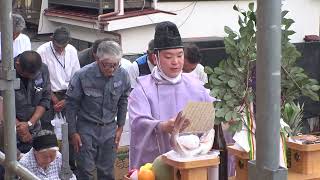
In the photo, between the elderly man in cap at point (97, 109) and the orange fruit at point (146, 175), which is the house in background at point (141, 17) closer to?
the elderly man in cap at point (97, 109)

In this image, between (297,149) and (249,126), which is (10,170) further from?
(297,149)

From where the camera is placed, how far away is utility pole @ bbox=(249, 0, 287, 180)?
151 centimetres

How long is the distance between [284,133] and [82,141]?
2930 millimetres

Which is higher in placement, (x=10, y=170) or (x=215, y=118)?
(x=215, y=118)

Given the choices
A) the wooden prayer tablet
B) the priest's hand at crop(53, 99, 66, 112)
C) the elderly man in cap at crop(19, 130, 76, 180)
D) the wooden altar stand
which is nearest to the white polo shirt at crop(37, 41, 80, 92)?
the priest's hand at crop(53, 99, 66, 112)

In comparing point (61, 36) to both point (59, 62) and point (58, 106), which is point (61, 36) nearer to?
point (59, 62)

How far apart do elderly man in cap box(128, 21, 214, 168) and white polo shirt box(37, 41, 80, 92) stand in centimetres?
325

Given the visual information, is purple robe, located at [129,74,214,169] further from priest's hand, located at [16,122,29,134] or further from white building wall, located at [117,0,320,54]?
white building wall, located at [117,0,320,54]

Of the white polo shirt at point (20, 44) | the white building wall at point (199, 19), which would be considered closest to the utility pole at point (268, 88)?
the white polo shirt at point (20, 44)

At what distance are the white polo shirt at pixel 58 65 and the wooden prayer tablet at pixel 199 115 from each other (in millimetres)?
4049

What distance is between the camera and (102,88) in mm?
5379

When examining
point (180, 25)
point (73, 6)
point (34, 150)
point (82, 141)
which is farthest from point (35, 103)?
point (73, 6)

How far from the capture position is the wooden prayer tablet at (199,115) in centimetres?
282

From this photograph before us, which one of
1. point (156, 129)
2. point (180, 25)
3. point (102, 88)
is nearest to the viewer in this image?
point (156, 129)
